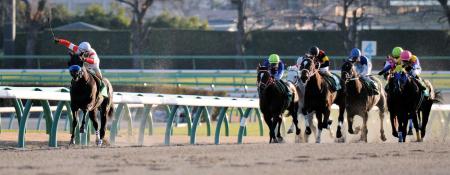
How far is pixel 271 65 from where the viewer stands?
61.2 feet

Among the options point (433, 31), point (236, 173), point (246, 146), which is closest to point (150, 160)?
point (236, 173)

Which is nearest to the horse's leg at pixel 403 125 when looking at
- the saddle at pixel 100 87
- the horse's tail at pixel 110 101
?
the horse's tail at pixel 110 101

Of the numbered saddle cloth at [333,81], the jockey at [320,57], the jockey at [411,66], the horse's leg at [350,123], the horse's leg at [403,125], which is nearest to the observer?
the jockey at [320,57]

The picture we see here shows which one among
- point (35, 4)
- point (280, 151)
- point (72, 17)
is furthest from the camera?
point (72, 17)

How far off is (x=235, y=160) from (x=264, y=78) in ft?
16.4

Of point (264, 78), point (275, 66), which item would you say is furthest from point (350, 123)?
point (264, 78)

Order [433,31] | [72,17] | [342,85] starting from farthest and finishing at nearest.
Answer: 1. [72,17]
2. [433,31]
3. [342,85]

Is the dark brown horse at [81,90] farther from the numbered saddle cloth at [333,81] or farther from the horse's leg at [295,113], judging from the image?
the numbered saddle cloth at [333,81]

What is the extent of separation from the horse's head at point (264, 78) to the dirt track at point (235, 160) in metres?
2.40

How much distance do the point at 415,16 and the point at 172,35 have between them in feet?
44.8

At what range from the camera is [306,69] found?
18.5 m

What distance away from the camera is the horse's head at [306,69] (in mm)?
18406

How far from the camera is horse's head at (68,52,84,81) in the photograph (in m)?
17.3

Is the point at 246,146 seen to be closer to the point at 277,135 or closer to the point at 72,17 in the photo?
the point at 277,135
